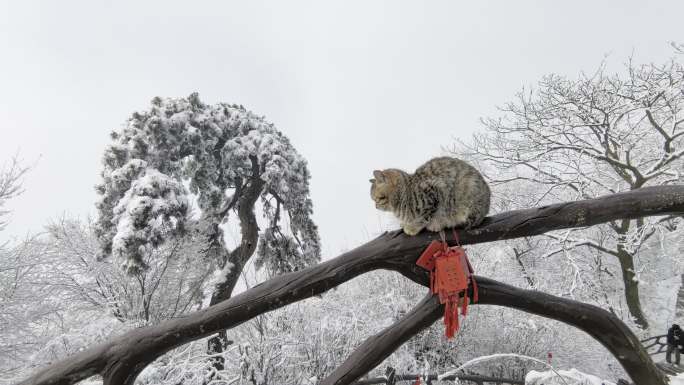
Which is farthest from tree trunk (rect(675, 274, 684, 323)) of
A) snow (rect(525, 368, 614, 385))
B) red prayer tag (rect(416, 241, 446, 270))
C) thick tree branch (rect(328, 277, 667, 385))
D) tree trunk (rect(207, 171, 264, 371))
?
red prayer tag (rect(416, 241, 446, 270))

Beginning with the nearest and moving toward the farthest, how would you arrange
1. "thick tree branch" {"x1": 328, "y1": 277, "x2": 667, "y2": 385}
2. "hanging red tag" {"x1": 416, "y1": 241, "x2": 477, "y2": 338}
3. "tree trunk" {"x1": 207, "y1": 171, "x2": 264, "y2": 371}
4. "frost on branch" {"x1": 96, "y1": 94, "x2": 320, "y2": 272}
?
"hanging red tag" {"x1": 416, "y1": 241, "x2": 477, "y2": 338} → "thick tree branch" {"x1": 328, "y1": 277, "x2": 667, "y2": 385} → "frost on branch" {"x1": 96, "y1": 94, "x2": 320, "y2": 272} → "tree trunk" {"x1": 207, "y1": 171, "x2": 264, "y2": 371}

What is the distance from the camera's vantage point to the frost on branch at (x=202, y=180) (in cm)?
745

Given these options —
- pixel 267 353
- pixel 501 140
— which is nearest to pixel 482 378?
pixel 267 353

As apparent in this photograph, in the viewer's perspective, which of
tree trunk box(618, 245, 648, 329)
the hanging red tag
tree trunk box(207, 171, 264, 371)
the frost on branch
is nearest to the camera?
the hanging red tag

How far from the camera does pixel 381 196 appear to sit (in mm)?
2264

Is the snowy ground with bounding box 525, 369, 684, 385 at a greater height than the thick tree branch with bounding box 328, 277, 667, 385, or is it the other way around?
the thick tree branch with bounding box 328, 277, 667, 385

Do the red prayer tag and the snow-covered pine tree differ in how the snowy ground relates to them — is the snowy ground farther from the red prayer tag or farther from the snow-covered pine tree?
the snow-covered pine tree

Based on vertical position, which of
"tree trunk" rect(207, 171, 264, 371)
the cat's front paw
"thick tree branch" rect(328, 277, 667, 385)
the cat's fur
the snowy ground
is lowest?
the snowy ground

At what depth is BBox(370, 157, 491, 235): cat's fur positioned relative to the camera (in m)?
1.77

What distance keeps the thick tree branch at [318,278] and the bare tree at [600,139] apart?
725 centimetres

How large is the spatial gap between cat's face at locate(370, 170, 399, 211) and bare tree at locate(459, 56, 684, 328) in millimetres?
7174

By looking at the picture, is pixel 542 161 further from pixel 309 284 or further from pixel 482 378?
pixel 309 284

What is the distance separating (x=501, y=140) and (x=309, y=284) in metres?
9.48

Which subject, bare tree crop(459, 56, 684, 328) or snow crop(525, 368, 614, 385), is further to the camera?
bare tree crop(459, 56, 684, 328)
